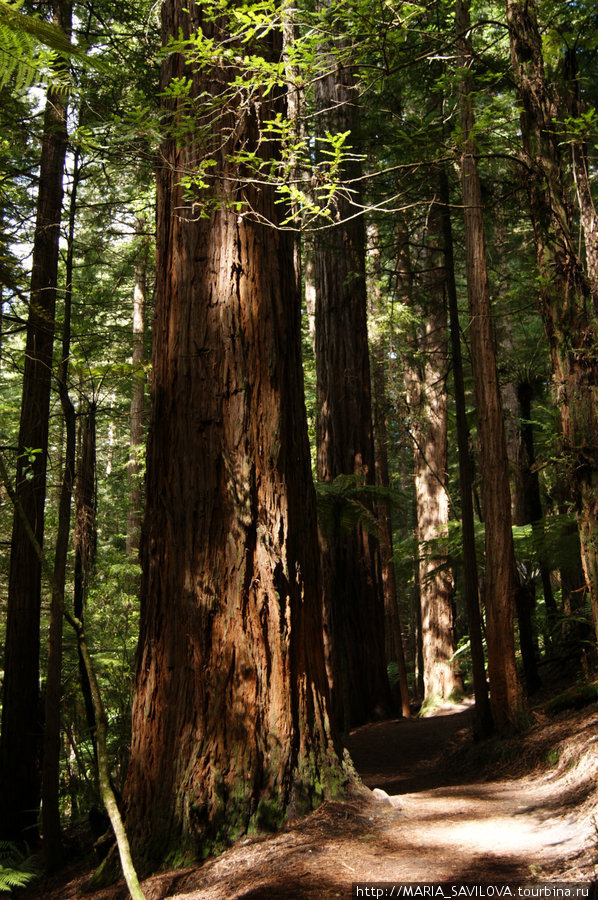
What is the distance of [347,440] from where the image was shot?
1000 cm

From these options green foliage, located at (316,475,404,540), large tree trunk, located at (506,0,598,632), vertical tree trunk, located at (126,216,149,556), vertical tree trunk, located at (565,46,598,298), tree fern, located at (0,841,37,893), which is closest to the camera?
large tree trunk, located at (506,0,598,632)

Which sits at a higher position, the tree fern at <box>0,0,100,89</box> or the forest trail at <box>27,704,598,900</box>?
the tree fern at <box>0,0,100,89</box>

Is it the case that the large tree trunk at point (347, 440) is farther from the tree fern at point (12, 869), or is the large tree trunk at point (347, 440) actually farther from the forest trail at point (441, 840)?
the tree fern at point (12, 869)

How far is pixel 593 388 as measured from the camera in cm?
412

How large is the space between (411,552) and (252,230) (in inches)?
261

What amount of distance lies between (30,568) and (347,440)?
4808mm

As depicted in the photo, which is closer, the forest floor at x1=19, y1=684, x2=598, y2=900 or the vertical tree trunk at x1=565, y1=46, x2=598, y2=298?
the forest floor at x1=19, y1=684, x2=598, y2=900

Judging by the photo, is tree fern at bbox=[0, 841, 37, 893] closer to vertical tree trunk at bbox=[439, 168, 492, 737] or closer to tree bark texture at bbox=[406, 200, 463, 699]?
vertical tree trunk at bbox=[439, 168, 492, 737]

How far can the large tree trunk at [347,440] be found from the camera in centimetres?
962

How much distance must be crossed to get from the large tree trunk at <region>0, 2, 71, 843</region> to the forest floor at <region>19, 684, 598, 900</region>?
8.59ft

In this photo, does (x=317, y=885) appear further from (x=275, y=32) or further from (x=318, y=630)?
(x=275, y=32)

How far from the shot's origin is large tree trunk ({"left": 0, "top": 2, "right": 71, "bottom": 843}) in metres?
7.46

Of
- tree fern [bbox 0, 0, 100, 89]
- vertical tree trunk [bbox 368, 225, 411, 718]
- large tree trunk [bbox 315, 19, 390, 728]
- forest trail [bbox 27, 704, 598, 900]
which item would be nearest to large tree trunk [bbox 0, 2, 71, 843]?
forest trail [bbox 27, 704, 598, 900]

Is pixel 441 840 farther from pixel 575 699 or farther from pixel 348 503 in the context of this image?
pixel 348 503
